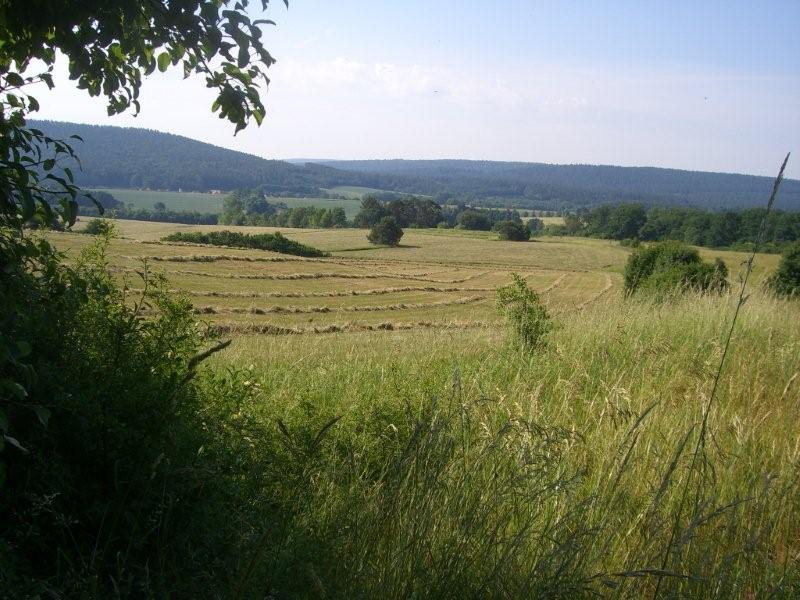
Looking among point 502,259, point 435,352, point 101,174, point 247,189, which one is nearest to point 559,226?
point 502,259

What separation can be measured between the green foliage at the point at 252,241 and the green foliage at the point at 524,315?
48.7 m

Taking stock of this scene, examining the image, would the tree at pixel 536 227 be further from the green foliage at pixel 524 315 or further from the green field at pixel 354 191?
→ the green foliage at pixel 524 315

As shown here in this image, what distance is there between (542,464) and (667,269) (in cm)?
2433

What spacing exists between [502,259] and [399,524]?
6345 cm

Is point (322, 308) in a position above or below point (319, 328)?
below

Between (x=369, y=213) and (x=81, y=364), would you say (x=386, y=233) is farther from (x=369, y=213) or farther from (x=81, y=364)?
(x=81, y=364)

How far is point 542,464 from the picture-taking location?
3168 millimetres

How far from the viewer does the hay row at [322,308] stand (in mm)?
28234

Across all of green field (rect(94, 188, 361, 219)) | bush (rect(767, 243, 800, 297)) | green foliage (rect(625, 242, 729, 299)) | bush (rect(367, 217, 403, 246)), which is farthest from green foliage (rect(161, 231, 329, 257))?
bush (rect(767, 243, 800, 297))

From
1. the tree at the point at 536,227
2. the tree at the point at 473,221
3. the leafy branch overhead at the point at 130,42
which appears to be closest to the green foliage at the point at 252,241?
the tree at the point at 473,221

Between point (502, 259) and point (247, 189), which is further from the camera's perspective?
point (247, 189)

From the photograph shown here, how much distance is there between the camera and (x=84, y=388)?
9.07ft

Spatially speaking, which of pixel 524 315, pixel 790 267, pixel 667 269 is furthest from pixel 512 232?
pixel 524 315

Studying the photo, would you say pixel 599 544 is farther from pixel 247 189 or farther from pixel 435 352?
pixel 247 189
